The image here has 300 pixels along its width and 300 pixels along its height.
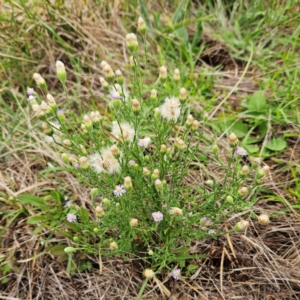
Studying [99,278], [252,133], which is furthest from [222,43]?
[99,278]

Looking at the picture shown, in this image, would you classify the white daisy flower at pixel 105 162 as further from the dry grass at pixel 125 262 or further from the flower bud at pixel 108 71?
the dry grass at pixel 125 262

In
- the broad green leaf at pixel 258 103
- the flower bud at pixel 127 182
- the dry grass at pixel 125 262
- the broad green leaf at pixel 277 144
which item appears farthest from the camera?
the broad green leaf at pixel 258 103

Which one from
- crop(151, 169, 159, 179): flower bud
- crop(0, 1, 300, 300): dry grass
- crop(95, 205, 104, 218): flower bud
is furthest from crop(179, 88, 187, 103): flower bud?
crop(0, 1, 300, 300): dry grass

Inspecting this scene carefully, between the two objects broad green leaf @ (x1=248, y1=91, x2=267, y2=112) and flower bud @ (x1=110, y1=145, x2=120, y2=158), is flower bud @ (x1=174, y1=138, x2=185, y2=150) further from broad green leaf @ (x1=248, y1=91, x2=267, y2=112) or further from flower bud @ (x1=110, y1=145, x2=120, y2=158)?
broad green leaf @ (x1=248, y1=91, x2=267, y2=112)

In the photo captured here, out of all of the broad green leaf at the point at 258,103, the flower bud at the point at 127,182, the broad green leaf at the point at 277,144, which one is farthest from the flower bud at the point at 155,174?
the broad green leaf at the point at 258,103

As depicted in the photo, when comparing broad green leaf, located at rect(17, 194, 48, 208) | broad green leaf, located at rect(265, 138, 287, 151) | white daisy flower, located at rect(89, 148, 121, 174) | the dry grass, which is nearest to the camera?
white daisy flower, located at rect(89, 148, 121, 174)

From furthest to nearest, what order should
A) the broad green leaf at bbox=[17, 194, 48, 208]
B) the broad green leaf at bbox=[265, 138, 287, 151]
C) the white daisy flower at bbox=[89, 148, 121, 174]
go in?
the broad green leaf at bbox=[265, 138, 287, 151] → the broad green leaf at bbox=[17, 194, 48, 208] → the white daisy flower at bbox=[89, 148, 121, 174]
